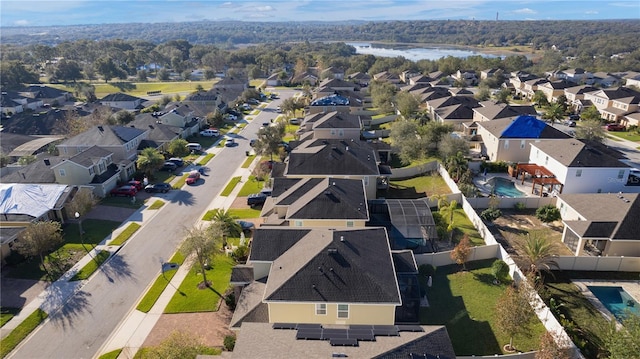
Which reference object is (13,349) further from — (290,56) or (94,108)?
(290,56)

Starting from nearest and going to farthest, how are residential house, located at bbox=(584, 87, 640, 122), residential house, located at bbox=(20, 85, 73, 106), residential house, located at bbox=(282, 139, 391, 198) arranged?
residential house, located at bbox=(282, 139, 391, 198), residential house, located at bbox=(584, 87, 640, 122), residential house, located at bbox=(20, 85, 73, 106)

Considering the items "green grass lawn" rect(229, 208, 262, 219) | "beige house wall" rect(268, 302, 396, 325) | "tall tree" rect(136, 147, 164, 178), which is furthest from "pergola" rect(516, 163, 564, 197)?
"tall tree" rect(136, 147, 164, 178)

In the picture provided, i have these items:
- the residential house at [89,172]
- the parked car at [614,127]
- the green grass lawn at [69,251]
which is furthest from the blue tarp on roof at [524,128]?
the residential house at [89,172]

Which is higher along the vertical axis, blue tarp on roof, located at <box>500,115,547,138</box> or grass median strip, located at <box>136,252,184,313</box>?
blue tarp on roof, located at <box>500,115,547,138</box>

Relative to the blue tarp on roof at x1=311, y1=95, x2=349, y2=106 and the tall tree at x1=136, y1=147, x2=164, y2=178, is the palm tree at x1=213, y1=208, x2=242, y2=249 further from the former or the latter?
the blue tarp on roof at x1=311, y1=95, x2=349, y2=106

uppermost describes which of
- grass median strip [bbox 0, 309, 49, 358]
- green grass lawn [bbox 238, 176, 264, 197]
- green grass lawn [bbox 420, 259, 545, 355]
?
green grass lawn [bbox 238, 176, 264, 197]

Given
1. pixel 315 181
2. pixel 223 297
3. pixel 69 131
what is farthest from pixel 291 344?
pixel 69 131
